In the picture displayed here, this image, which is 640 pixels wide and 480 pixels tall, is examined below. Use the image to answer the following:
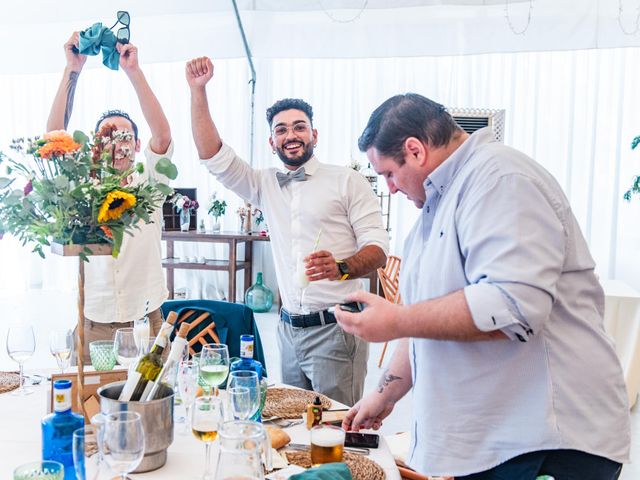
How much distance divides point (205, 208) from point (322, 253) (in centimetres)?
513

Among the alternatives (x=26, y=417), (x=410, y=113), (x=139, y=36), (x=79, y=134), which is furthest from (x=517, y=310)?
(x=139, y=36)

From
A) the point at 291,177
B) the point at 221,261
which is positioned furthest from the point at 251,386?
the point at 221,261

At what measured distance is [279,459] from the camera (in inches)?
57.4

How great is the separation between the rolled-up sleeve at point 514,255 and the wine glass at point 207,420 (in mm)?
604

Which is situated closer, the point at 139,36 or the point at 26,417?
the point at 26,417

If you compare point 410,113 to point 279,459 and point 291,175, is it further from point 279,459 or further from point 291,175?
point 291,175

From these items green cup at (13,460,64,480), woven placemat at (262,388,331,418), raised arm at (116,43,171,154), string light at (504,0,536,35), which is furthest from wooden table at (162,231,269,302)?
green cup at (13,460,64,480)

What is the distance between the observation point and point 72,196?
1.47 meters

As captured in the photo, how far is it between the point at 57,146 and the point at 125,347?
2.18 ft

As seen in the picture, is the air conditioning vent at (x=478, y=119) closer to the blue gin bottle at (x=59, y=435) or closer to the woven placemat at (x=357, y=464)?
the woven placemat at (x=357, y=464)

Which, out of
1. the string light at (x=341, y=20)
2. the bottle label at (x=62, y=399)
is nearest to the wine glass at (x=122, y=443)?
the bottle label at (x=62, y=399)

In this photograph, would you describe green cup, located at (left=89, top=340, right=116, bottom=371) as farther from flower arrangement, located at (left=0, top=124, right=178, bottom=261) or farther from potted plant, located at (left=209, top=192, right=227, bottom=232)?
potted plant, located at (left=209, top=192, right=227, bottom=232)

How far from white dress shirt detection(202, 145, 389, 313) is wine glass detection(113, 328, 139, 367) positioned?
841 millimetres

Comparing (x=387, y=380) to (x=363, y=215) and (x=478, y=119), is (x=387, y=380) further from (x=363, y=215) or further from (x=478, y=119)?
(x=478, y=119)
